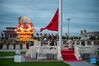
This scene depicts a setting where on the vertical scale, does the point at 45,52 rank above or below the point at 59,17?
below

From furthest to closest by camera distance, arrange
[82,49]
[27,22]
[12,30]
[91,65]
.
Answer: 1. [12,30]
2. [27,22]
3. [82,49]
4. [91,65]

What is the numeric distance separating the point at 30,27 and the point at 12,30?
959 centimetres

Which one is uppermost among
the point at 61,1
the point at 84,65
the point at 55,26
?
the point at 61,1

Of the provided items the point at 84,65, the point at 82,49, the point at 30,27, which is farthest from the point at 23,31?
the point at 84,65

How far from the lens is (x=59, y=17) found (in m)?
14.6

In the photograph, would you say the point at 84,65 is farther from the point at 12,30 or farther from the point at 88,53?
the point at 12,30

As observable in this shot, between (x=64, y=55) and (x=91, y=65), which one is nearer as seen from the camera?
(x=91, y=65)

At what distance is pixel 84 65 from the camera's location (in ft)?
37.3

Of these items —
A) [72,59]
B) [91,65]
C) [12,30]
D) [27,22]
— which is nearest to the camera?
[91,65]

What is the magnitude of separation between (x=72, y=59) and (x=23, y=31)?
25514 mm

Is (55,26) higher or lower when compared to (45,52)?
higher

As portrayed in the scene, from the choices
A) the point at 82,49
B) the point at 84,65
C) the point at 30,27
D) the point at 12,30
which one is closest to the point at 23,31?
the point at 30,27

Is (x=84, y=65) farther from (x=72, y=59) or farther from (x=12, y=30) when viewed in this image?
(x=12, y=30)

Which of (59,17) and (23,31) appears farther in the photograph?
(23,31)
